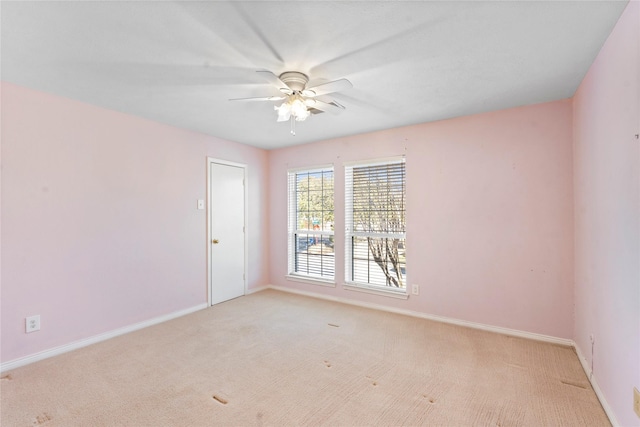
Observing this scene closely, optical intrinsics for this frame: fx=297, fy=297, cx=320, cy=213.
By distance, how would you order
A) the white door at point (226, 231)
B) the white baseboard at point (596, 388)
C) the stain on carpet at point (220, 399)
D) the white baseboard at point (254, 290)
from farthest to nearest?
the white baseboard at point (254, 290) < the white door at point (226, 231) < the stain on carpet at point (220, 399) < the white baseboard at point (596, 388)

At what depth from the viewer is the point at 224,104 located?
117 inches

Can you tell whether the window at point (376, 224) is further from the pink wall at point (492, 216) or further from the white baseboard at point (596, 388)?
the white baseboard at point (596, 388)

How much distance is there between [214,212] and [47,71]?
231 centimetres

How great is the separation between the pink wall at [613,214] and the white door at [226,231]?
4085 mm

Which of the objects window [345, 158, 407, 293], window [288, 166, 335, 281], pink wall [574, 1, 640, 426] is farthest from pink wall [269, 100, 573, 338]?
window [288, 166, 335, 281]

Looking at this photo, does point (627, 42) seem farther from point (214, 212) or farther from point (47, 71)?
point (214, 212)

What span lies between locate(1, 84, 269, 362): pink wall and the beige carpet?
0.40 meters

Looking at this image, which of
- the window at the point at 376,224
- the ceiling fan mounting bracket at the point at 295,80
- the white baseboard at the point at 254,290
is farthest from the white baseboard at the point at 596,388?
the white baseboard at the point at 254,290

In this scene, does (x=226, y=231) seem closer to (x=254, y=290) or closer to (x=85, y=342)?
(x=254, y=290)

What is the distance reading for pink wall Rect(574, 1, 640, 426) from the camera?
160 cm

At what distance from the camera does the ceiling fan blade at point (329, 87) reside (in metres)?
2.09

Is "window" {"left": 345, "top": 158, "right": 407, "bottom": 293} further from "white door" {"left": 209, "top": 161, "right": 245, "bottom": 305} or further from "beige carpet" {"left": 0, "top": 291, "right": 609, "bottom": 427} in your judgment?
"white door" {"left": 209, "top": 161, "right": 245, "bottom": 305}

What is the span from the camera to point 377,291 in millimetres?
4031

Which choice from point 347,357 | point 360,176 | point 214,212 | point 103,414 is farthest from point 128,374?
point 360,176
